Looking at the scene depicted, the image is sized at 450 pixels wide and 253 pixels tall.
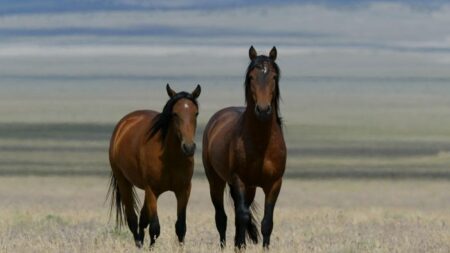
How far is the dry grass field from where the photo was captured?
1623cm

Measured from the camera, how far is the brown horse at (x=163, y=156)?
15.9m

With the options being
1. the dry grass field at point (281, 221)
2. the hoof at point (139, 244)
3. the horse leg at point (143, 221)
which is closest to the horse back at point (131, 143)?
the horse leg at point (143, 221)

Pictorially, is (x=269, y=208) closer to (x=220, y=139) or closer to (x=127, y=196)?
(x=220, y=139)

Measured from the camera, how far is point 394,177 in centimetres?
3500

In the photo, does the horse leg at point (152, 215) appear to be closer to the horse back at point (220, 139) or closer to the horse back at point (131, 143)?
the horse back at point (131, 143)

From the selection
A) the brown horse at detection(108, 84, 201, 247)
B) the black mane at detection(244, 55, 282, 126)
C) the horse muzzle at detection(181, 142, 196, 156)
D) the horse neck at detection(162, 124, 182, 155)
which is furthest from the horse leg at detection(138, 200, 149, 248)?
the black mane at detection(244, 55, 282, 126)

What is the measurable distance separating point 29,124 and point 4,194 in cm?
2701

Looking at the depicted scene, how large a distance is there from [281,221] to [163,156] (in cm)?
502

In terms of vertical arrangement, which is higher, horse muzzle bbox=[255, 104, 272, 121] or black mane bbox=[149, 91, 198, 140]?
horse muzzle bbox=[255, 104, 272, 121]

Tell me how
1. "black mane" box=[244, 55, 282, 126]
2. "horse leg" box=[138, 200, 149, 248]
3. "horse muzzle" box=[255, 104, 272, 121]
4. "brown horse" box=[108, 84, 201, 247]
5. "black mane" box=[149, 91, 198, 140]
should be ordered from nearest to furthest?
1. "horse muzzle" box=[255, 104, 272, 121]
2. "black mane" box=[244, 55, 282, 126]
3. "brown horse" box=[108, 84, 201, 247]
4. "black mane" box=[149, 91, 198, 140]
5. "horse leg" box=[138, 200, 149, 248]

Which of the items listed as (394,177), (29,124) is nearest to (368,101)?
(29,124)

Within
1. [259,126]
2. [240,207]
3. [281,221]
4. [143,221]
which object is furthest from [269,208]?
[281,221]

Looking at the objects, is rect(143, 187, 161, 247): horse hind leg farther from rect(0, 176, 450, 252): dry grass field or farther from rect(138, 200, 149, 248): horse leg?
rect(138, 200, 149, 248): horse leg

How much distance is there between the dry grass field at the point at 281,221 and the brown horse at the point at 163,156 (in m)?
0.36
